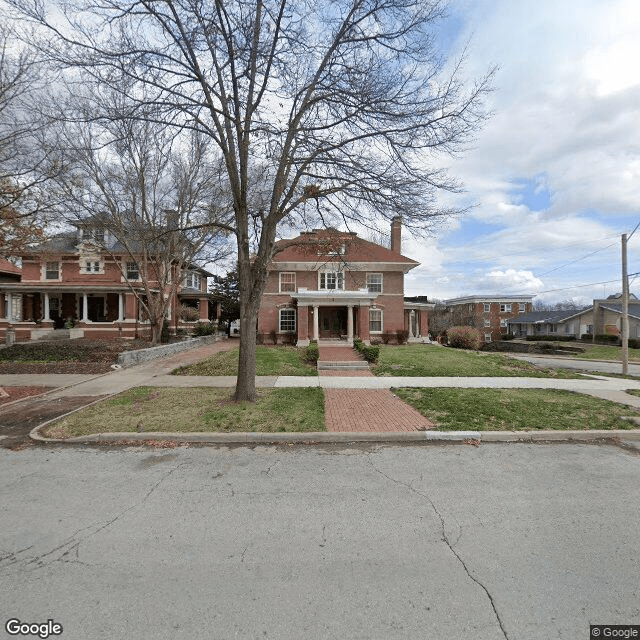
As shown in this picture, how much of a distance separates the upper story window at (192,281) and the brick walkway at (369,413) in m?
28.9

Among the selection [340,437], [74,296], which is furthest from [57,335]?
[340,437]

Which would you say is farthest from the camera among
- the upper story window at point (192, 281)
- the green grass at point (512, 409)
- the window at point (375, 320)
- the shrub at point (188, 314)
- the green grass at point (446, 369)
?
the upper story window at point (192, 281)

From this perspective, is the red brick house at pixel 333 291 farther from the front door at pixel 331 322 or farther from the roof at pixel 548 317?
the roof at pixel 548 317

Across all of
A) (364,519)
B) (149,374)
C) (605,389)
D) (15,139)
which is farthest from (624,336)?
(15,139)

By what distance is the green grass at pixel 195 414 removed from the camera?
22.4ft

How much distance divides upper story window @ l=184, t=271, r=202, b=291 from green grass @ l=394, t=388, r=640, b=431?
29.9m

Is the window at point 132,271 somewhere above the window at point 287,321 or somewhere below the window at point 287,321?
above

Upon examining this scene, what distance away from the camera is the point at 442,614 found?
2518mm

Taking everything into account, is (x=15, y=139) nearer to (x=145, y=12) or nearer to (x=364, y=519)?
(x=145, y=12)

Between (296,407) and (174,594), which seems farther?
(296,407)

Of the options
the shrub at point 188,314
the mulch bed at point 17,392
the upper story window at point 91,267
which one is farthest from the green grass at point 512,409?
the upper story window at point 91,267

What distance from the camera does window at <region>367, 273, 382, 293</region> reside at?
2870 cm

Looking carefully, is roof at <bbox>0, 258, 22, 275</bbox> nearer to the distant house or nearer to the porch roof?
the porch roof

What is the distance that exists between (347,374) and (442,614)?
11.5m
